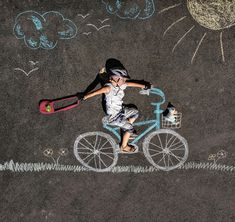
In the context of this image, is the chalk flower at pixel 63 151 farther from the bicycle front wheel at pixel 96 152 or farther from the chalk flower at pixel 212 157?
the chalk flower at pixel 212 157

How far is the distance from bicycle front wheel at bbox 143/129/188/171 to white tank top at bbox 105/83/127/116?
76cm

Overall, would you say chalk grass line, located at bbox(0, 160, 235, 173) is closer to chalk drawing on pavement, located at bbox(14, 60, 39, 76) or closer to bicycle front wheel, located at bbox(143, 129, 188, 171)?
bicycle front wheel, located at bbox(143, 129, 188, 171)

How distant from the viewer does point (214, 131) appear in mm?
6898

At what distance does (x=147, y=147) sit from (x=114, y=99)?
105cm

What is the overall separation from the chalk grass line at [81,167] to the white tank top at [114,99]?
1.06 meters

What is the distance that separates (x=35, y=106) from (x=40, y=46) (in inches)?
40.5

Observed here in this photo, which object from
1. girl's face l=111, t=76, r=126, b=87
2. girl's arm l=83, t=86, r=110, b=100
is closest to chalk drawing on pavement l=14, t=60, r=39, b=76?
girl's arm l=83, t=86, r=110, b=100

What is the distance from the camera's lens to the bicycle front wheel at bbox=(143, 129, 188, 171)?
273 inches

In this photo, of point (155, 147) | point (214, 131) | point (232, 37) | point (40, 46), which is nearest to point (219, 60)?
point (232, 37)

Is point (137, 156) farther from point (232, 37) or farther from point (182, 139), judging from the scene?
point (232, 37)

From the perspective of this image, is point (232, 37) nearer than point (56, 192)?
Yes

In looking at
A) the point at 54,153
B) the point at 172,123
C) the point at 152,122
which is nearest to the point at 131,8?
the point at 152,122

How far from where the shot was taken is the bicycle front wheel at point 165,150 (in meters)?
6.94

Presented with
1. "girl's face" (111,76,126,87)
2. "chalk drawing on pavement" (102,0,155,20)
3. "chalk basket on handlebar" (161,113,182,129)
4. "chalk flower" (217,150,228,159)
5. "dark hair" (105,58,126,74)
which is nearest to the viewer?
"girl's face" (111,76,126,87)
